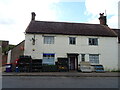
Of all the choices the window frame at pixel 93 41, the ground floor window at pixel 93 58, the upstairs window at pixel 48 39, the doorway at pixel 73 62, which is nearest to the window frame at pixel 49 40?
the upstairs window at pixel 48 39

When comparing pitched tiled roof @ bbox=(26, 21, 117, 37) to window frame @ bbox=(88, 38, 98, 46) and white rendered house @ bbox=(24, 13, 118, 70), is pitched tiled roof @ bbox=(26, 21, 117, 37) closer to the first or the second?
white rendered house @ bbox=(24, 13, 118, 70)

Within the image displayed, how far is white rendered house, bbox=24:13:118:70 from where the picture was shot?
60.1ft

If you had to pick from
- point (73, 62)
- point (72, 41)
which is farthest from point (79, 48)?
point (73, 62)

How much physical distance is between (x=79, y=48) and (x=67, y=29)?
388 cm

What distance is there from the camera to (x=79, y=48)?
62.9ft

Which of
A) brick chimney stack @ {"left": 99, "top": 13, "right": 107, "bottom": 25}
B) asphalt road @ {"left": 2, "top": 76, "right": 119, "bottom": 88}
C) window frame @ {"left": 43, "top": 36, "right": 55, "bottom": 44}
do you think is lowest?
asphalt road @ {"left": 2, "top": 76, "right": 119, "bottom": 88}

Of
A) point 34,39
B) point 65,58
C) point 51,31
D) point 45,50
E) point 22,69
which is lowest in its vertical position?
point 22,69

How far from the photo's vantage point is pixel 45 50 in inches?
724

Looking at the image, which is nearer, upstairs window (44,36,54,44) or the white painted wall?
the white painted wall

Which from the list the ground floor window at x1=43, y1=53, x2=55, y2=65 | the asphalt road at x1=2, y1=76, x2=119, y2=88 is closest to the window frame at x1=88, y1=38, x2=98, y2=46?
the ground floor window at x1=43, y1=53, x2=55, y2=65

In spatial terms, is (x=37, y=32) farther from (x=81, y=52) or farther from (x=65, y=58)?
(x=81, y=52)

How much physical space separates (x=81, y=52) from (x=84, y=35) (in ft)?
9.22

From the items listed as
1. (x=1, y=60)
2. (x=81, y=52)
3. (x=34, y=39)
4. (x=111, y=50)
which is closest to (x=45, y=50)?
(x=34, y=39)

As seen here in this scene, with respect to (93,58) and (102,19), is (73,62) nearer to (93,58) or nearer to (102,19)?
(93,58)
